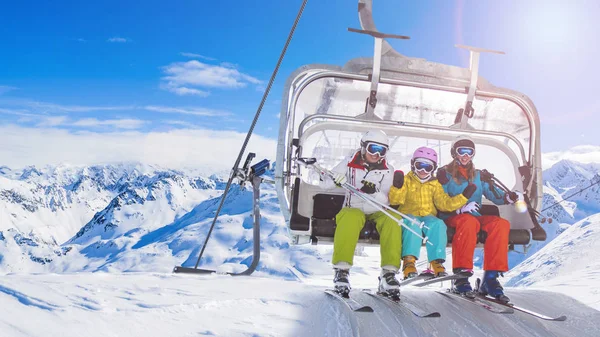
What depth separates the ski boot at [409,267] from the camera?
185 inches

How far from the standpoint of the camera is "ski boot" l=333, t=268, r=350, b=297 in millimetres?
4645

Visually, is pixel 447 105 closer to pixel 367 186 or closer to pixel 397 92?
pixel 397 92

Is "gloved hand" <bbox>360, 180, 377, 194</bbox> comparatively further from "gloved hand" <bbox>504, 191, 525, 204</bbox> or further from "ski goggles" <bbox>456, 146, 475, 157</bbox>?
"gloved hand" <bbox>504, 191, 525, 204</bbox>

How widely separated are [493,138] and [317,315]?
403 centimetres

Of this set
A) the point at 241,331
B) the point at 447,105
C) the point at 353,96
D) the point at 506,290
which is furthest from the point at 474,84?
the point at 241,331

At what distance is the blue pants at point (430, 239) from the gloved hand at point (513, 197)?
3.47ft

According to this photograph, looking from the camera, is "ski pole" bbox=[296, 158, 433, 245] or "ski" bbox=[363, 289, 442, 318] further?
"ski pole" bbox=[296, 158, 433, 245]

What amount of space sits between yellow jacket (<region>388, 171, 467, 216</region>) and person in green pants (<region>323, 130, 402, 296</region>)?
0.14 meters

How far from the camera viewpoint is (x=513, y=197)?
555 centimetres

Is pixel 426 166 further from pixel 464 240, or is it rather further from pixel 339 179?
pixel 339 179

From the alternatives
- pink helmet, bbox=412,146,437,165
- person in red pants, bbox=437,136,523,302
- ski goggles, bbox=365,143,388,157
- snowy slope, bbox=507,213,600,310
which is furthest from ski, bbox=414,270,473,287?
snowy slope, bbox=507,213,600,310

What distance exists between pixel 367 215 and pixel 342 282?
822 millimetres

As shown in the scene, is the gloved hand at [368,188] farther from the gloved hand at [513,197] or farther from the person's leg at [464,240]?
the gloved hand at [513,197]

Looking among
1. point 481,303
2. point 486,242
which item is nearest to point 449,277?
point 481,303
